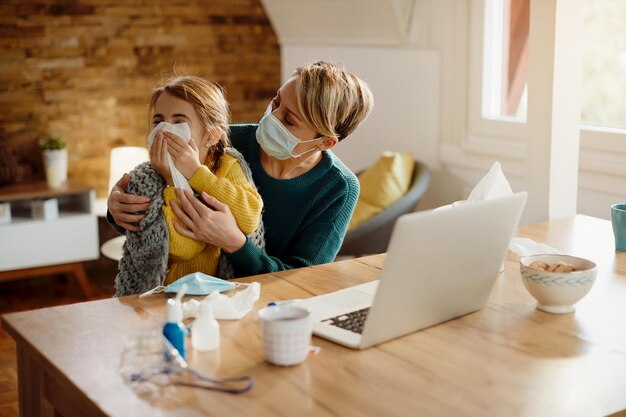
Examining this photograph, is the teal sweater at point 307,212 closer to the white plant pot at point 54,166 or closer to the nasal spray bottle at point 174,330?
the nasal spray bottle at point 174,330

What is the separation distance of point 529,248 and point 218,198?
0.81 metres

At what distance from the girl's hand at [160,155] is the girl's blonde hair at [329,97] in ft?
1.22

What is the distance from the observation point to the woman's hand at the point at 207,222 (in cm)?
206

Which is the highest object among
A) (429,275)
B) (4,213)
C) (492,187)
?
(492,187)

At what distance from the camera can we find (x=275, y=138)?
2275 millimetres

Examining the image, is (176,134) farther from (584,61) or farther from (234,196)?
(584,61)

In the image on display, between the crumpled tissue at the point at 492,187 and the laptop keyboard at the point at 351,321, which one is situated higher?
the crumpled tissue at the point at 492,187

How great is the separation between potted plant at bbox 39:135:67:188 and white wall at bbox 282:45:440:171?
1516 mm

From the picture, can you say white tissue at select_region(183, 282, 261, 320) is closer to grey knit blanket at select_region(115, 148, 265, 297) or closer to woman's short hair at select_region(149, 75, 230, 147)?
grey knit blanket at select_region(115, 148, 265, 297)

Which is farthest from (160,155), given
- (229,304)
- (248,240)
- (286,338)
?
(286,338)

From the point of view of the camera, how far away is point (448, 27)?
4.05 meters

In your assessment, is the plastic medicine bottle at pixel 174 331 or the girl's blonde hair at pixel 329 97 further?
the girl's blonde hair at pixel 329 97

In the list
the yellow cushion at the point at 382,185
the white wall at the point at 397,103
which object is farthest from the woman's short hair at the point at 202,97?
the white wall at the point at 397,103

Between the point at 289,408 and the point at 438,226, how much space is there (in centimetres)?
44
